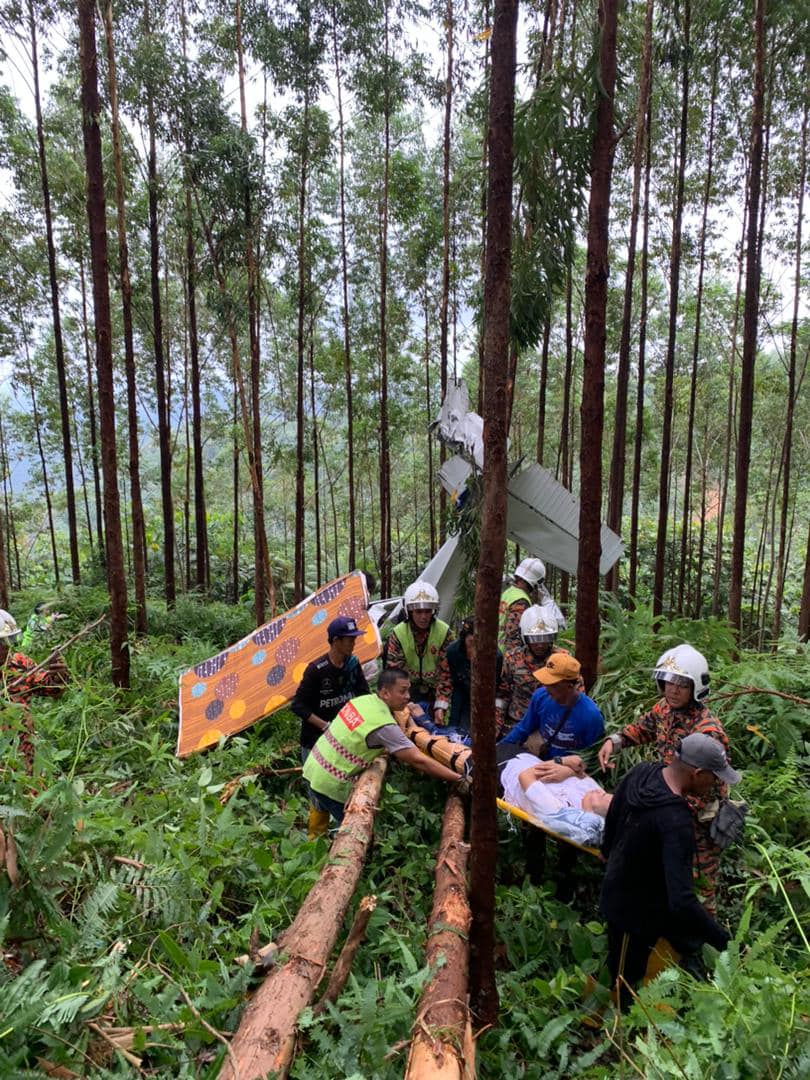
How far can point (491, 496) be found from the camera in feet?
8.02

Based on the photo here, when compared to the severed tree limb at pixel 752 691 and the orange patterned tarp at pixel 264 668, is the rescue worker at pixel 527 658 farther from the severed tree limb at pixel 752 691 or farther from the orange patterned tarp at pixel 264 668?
the orange patterned tarp at pixel 264 668

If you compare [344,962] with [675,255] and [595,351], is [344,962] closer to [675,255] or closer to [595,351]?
[595,351]

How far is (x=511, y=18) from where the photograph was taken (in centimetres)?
230

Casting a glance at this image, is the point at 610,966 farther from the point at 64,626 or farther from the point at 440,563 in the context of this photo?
the point at 64,626

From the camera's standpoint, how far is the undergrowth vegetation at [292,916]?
6.40ft

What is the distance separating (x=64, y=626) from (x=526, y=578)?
275 inches

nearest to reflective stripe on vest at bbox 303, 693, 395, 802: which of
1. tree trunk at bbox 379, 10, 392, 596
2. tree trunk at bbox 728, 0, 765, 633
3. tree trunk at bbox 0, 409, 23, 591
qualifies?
tree trunk at bbox 728, 0, 765, 633

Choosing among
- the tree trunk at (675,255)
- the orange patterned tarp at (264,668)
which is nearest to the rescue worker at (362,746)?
the orange patterned tarp at (264,668)

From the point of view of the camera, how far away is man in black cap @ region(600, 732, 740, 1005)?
255 cm

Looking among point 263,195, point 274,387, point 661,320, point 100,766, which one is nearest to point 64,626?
point 100,766

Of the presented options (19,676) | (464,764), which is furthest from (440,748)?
(19,676)

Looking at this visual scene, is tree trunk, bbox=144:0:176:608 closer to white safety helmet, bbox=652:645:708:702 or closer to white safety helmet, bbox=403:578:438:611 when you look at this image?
white safety helmet, bbox=403:578:438:611

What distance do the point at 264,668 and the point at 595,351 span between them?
14.2ft

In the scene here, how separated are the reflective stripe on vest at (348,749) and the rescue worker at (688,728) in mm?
1396
